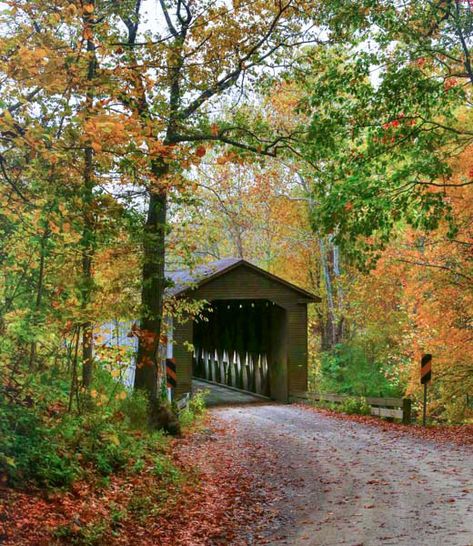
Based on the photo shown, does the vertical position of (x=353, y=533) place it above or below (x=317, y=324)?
below

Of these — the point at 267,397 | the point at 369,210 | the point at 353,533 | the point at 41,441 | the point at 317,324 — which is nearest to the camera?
the point at 353,533

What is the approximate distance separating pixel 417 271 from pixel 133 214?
302 inches

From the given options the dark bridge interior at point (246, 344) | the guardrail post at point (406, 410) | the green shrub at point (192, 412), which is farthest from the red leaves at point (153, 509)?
the dark bridge interior at point (246, 344)

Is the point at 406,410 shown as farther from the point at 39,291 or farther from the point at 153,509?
the point at 39,291

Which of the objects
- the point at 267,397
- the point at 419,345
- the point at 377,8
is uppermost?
the point at 377,8

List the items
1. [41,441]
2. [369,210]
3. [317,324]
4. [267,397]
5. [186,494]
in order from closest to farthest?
[41,441] < [186,494] < [369,210] < [267,397] < [317,324]

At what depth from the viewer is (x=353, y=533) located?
6.01 m

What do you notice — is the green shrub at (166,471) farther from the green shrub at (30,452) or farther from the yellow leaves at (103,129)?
the yellow leaves at (103,129)

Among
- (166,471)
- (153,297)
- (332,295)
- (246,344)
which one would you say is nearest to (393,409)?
(153,297)

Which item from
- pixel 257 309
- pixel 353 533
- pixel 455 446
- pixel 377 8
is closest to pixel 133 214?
pixel 377 8

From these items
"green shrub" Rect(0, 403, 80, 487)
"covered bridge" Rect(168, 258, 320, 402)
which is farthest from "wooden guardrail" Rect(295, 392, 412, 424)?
"green shrub" Rect(0, 403, 80, 487)

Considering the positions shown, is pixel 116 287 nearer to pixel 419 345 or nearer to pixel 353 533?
pixel 353 533

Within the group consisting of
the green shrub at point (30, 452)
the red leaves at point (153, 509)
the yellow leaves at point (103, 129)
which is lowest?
the red leaves at point (153, 509)

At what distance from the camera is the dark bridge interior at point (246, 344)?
76.4 ft
